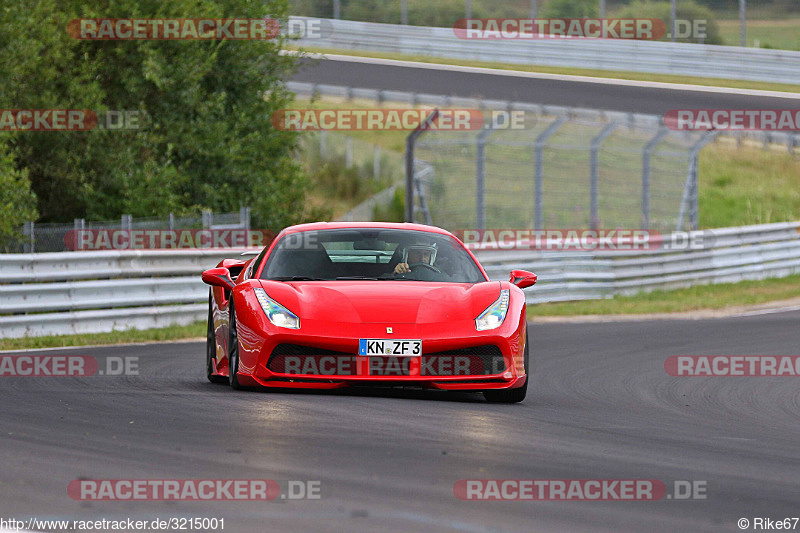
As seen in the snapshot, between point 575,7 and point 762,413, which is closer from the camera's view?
point 762,413

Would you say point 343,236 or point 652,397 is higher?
point 343,236

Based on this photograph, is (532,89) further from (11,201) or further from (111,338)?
(111,338)

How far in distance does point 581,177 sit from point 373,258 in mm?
18599

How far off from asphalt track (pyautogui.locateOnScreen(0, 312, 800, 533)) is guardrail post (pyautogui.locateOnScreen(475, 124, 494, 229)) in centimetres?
1199

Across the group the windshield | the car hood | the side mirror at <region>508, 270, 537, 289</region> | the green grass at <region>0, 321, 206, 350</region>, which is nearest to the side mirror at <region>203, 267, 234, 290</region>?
the windshield

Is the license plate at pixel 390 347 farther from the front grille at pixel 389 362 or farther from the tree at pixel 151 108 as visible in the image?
the tree at pixel 151 108

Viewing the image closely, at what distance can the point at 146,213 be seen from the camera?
2320cm

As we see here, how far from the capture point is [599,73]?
38.7m

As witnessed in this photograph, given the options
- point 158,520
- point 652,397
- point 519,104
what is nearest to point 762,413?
point 652,397

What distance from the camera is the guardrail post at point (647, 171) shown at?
969 inches

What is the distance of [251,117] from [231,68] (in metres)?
1.00

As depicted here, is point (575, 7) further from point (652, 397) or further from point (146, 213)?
point (652, 397)

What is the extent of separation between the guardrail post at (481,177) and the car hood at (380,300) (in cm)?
1358

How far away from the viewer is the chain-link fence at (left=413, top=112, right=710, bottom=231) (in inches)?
944
